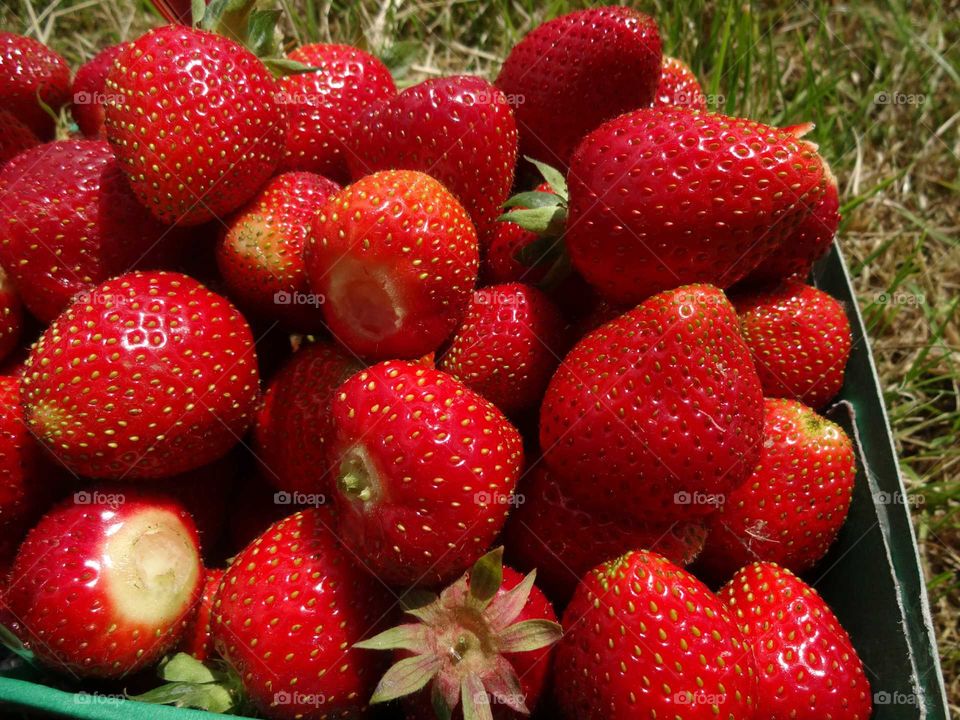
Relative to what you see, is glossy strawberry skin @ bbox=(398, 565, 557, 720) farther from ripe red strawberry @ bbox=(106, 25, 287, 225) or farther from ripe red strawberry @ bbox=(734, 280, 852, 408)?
ripe red strawberry @ bbox=(106, 25, 287, 225)

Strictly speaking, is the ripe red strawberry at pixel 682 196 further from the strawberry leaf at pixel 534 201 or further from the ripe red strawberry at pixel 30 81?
the ripe red strawberry at pixel 30 81

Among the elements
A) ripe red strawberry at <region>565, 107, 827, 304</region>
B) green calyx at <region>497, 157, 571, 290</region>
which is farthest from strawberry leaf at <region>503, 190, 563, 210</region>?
ripe red strawberry at <region>565, 107, 827, 304</region>

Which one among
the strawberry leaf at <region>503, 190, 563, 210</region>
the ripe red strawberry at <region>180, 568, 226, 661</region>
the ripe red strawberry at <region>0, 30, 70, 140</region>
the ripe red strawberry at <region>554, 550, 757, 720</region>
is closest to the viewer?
the ripe red strawberry at <region>554, 550, 757, 720</region>

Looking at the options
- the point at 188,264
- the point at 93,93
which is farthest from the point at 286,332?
the point at 93,93

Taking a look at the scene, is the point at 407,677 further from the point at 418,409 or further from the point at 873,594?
the point at 873,594

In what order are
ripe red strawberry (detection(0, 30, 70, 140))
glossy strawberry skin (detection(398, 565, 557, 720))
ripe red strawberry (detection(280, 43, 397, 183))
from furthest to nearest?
ripe red strawberry (detection(0, 30, 70, 140)), ripe red strawberry (detection(280, 43, 397, 183)), glossy strawberry skin (detection(398, 565, 557, 720))

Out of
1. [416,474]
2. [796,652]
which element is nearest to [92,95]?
[416,474]

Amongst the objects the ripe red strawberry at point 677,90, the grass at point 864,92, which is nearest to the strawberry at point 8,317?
the grass at point 864,92

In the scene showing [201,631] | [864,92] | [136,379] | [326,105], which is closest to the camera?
[136,379]

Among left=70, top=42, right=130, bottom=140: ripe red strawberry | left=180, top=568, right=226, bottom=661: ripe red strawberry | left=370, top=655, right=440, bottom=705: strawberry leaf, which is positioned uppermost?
left=70, top=42, right=130, bottom=140: ripe red strawberry
